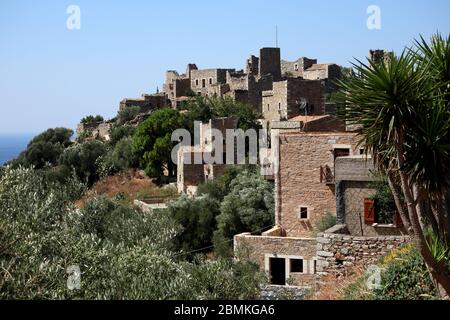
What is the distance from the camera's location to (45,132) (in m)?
63.5

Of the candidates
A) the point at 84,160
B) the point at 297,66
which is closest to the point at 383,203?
the point at 84,160

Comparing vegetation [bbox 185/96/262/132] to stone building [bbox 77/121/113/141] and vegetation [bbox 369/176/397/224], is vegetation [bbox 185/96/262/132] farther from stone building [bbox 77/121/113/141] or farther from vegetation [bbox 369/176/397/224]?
vegetation [bbox 369/176/397/224]

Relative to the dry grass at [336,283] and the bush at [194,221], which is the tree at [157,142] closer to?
the bush at [194,221]

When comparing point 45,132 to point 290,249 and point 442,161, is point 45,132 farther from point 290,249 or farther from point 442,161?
point 442,161

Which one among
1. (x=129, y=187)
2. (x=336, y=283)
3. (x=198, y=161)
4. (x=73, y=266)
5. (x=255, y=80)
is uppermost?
(x=255, y=80)

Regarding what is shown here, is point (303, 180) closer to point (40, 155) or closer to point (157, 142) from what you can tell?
point (157, 142)

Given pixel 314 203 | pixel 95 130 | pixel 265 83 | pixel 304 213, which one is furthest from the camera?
pixel 95 130

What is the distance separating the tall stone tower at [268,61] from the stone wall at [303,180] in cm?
3900

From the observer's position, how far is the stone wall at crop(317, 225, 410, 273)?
16.5 meters

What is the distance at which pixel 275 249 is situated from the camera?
21.9m

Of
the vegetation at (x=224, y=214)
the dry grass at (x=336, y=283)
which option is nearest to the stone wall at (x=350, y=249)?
the dry grass at (x=336, y=283)

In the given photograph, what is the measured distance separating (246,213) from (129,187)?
18.4 m

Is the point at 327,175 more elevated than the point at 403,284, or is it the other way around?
the point at 327,175
